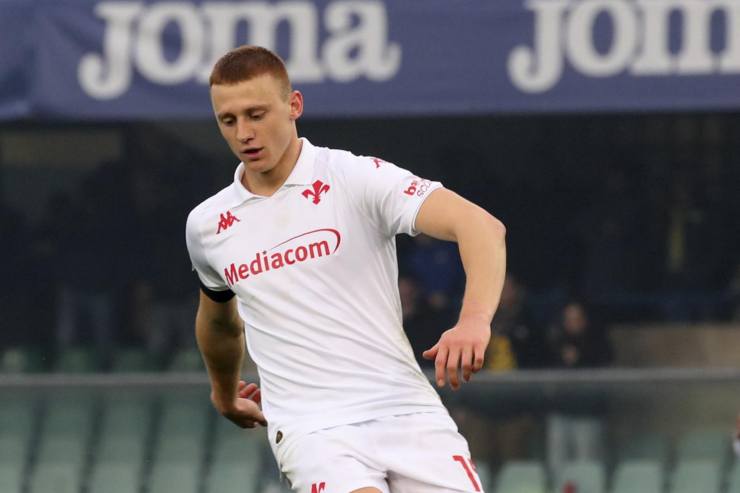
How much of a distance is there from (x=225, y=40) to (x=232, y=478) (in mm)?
1708

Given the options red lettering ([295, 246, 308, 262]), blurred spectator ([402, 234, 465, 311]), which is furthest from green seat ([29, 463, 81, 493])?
red lettering ([295, 246, 308, 262])

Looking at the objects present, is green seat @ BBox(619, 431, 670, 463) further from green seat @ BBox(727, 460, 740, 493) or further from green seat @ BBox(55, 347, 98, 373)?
green seat @ BBox(55, 347, 98, 373)

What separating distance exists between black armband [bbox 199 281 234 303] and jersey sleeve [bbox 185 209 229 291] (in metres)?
0.02

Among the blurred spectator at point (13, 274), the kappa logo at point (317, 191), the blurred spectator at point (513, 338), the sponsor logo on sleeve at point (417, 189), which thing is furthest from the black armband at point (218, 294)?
the blurred spectator at point (13, 274)

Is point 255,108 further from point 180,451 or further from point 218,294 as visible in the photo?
point 180,451

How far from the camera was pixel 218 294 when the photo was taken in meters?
3.96

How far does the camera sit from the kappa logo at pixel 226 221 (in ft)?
12.2

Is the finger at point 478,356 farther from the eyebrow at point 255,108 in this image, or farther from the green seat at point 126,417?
the green seat at point 126,417

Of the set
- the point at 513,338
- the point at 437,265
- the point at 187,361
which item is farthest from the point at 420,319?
the point at 187,361

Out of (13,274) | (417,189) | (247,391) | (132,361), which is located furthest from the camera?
(13,274)

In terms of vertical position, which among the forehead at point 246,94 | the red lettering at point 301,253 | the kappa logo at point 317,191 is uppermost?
the forehead at point 246,94

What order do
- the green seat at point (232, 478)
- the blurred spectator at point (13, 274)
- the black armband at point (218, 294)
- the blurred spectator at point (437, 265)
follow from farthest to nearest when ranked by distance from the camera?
the blurred spectator at point (13, 274)
the blurred spectator at point (437, 265)
the green seat at point (232, 478)
the black armband at point (218, 294)

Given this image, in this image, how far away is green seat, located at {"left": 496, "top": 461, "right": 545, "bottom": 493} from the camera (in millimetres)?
6789

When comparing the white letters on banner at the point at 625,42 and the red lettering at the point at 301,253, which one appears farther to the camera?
the white letters on banner at the point at 625,42
